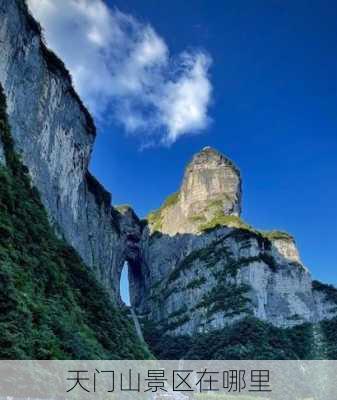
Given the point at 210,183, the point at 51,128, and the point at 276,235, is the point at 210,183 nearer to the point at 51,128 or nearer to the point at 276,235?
the point at 276,235

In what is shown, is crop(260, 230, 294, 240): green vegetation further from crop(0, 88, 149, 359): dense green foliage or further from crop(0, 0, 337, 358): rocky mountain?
crop(0, 88, 149, 359): dense green foliage

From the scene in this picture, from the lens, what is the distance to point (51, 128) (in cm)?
5684

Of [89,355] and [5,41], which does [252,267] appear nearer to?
[5,41]

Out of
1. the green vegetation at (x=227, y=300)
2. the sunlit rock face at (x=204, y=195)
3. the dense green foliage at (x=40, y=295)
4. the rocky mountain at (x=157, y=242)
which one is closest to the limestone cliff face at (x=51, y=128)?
the rocky mountain at (x=157, y=242)

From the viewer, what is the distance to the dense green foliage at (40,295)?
19969 mm

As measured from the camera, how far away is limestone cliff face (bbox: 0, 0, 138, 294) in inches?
1805

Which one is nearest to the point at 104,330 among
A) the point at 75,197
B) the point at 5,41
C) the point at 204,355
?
the point at 5,41

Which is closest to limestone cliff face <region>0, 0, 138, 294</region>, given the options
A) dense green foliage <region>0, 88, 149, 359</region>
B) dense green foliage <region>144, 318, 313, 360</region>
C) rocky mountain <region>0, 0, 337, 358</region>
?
rocky mountain <region>0, 0, 337, 358</region>

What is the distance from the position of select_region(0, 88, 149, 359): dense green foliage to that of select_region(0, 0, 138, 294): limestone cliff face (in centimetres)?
783

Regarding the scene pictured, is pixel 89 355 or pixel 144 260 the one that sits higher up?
pixel 144 260

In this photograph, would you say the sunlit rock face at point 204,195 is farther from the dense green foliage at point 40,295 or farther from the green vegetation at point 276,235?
the dense green foliage at point 40,295

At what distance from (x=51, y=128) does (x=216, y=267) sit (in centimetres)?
4917

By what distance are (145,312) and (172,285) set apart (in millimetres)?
7963

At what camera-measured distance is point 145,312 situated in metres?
106
